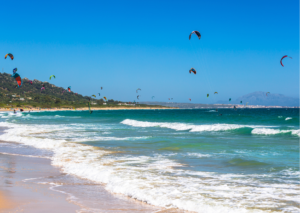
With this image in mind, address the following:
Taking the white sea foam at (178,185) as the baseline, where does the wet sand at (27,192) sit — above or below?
above

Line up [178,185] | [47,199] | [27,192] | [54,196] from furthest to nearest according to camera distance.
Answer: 1. [178,185]
2. [27,192]
3. [54,196]
4. [47,199]

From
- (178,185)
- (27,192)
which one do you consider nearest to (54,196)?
(27,192)

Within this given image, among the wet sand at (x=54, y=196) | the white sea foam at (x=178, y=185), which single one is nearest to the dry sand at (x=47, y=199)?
the wet sand at (x=54, y=196)

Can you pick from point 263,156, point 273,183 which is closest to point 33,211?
point 273,183

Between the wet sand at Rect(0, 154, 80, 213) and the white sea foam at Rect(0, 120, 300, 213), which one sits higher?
the wet sand at Rect(0, 154, 80, 213)

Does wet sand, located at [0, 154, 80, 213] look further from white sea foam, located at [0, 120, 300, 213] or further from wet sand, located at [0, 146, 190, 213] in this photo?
white sea foam, located at [0, 120, 300, 213]

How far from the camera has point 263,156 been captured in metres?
13.0

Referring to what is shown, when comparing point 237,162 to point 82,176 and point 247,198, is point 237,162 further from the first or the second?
point 82,176

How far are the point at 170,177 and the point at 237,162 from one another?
12.7 ft

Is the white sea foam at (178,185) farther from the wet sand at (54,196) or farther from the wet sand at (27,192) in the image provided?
the wet sand at (27,192)

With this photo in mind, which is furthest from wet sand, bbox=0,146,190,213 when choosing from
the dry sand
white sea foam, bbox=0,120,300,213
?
white sea foam, bbox=0,120,300,213

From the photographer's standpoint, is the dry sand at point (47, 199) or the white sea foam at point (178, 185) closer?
the dry sand at point (47, 199)

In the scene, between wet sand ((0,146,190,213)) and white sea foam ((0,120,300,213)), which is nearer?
wet sand ((0,146,190,213))

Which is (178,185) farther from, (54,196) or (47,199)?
(47,199)
